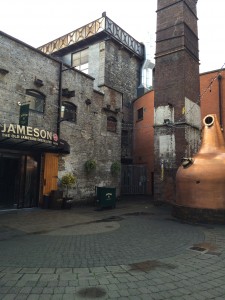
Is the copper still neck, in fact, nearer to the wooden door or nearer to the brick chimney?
the brick chimney

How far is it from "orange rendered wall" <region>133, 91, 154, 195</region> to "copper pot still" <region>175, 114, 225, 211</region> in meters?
10.8

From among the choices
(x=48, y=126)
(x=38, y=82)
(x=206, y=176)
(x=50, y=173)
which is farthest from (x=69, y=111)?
(x=206, y=176)

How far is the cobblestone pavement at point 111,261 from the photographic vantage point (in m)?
4.37

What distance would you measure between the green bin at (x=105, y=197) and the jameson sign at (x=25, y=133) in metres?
3.72

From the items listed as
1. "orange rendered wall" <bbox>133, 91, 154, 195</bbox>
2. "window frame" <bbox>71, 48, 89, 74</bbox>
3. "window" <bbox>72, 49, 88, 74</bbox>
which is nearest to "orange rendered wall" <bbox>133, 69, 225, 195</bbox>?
"orange rendered wall" <bbox>133, 91, 154, 195</bbox>

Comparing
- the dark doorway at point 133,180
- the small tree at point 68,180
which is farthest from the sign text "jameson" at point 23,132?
Result: the dark doorway at point 133,180

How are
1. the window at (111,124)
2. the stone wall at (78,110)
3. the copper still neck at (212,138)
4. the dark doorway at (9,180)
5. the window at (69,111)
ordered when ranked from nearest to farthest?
1. the copper still neck at (212,138)
2. the stone wall at (78,110)
3. the dark doorway at (9,180)
4. the window at (69,111)
5. the window at (111,124)

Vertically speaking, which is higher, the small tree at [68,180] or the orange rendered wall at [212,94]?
the orange rendered wall at [212,94]

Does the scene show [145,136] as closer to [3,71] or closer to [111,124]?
[111,124]

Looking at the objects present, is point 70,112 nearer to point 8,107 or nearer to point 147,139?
point 8,107

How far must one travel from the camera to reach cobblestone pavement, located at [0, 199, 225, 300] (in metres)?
4.37

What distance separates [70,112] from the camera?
53.3 ft

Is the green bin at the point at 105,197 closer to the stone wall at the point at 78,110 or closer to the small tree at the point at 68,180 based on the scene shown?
the small tree at the point at 68,180

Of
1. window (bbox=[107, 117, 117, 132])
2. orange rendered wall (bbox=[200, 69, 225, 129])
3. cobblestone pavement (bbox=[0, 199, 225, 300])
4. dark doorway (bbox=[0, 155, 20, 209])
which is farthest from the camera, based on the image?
orange rendered wall (bbox=[200, 69, 225, 129])
